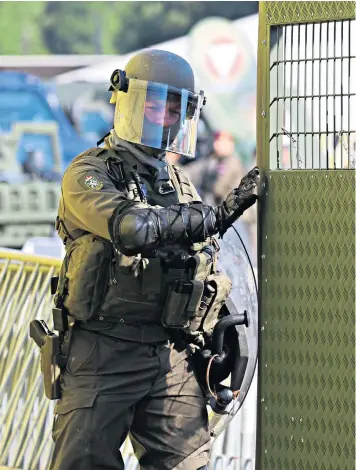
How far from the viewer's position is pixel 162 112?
3.00 m

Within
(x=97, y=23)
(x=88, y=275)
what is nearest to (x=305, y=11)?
(x=88, y=275)

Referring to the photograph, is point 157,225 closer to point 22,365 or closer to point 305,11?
point 305,11

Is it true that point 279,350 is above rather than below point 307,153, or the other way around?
below

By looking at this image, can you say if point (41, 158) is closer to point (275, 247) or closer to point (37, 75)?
point (37, 75)

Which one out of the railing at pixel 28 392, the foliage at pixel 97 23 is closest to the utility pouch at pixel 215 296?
the railing at pixel 28 392

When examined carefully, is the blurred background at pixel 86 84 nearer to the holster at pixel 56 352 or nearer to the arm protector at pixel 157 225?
the holster at pixel 56 352

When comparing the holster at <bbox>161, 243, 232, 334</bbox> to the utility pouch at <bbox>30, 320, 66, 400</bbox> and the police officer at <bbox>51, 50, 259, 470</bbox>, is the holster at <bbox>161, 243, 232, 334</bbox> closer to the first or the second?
the police officer at <bbox>51, 50, 259, 470</bbox>

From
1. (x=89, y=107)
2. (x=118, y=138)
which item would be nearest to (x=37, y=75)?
(x=89, y=107)

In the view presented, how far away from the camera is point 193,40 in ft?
28.0

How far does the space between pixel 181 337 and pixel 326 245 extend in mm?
611

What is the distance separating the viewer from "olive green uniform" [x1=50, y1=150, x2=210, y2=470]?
9.46 feet

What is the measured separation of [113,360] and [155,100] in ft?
2.87

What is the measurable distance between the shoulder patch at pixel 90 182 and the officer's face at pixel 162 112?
0.97 ft

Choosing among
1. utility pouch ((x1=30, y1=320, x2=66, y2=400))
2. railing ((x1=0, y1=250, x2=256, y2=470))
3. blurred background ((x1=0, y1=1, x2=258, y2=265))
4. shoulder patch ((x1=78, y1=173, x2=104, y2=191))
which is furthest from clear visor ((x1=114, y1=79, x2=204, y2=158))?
blurred background ((x1=0, y1=1, x2=258, y2=265))
